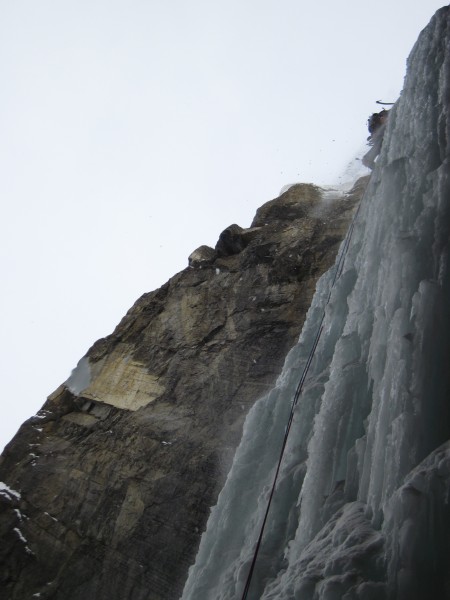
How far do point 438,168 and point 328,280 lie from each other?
13.2 ft

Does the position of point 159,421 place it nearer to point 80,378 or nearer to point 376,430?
point 80,378

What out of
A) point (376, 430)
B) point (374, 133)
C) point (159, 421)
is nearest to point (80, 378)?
point (159, 421)

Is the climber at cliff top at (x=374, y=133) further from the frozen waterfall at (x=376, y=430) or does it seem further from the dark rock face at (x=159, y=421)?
the frozen waterfall at (x=376, y=430)

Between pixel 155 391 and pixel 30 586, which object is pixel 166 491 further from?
pixel 30 586

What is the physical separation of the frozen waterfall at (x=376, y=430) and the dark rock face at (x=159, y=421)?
2009mm

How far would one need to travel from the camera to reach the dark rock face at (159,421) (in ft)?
25.5

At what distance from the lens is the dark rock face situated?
7.79m

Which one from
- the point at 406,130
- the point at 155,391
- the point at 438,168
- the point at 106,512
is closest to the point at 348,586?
the point at 438,168

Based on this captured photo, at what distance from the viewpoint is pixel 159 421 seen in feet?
30.2

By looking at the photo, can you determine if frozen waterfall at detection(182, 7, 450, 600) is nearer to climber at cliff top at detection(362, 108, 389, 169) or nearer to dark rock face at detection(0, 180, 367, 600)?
dark rock face at detection(0, 180, 367, 600)

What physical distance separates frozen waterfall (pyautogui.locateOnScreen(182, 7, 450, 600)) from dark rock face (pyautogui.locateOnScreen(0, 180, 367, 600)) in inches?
79.1

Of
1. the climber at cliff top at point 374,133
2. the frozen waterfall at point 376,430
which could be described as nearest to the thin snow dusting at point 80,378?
the frozen waterfall at point 376,430

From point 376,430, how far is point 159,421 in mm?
6493

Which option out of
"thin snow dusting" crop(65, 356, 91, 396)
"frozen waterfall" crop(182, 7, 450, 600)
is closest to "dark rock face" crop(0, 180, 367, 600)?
"thin snow dusting" crop(65, 356, 91, 396)
